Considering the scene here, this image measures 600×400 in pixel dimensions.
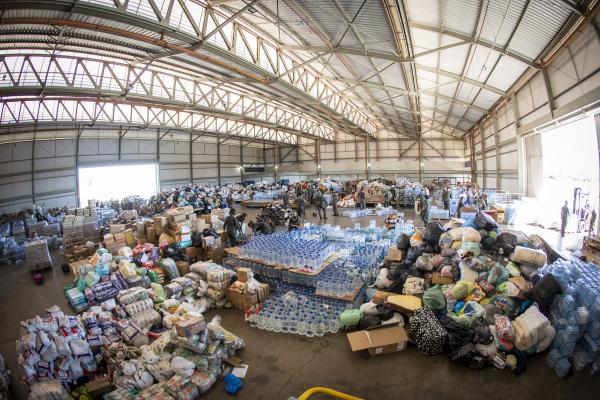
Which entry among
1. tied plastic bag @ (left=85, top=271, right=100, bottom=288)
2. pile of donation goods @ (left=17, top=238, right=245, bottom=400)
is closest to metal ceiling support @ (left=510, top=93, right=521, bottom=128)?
pile of donation goods @ (left=17, top=238, right=245, bottom=400)

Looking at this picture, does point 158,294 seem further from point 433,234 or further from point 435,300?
point 433,234

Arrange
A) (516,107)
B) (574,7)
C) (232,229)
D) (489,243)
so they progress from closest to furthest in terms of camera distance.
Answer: (574,7) < (489,243) < (232,229) < (516,107)

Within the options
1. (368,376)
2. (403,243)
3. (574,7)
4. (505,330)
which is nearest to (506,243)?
(403,243)

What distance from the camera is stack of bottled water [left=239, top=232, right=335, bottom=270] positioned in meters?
5.28

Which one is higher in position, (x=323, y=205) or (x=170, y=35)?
(x=170, y=35)

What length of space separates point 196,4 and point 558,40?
8.32 metres

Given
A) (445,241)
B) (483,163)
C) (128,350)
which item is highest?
(483,163)

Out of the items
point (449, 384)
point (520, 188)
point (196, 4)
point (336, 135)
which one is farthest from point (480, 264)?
point (336, 135)

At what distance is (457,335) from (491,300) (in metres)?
0.98

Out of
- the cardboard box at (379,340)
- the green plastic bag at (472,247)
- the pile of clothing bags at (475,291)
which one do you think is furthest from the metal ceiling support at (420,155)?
the cardboard box at (379,340)

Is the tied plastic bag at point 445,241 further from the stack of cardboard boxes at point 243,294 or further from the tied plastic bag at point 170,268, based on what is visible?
the tied plastic bag at point 170,268

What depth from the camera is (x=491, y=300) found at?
161 inches

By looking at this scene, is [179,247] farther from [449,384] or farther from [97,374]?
[449,384]

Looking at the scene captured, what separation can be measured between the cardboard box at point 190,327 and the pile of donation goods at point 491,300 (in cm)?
241
